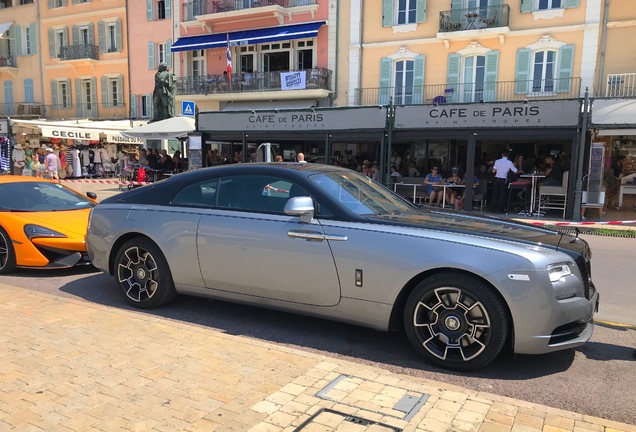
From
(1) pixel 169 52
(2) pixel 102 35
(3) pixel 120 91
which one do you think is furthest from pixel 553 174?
(2) pixel 102 35

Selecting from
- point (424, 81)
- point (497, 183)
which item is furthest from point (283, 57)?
point (497, 183)

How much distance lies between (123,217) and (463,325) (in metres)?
3.59

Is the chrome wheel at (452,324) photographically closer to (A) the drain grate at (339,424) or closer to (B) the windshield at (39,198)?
(A) the drain grate at (339,424)

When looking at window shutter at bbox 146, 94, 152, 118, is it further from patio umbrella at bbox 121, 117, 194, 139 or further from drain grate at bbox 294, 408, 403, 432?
drain grate at bbox 294, 408, 403, 432

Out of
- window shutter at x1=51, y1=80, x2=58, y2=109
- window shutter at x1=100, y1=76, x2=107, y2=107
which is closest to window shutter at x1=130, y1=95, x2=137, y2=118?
window shutter at x1=100, y1=76, x2=107, y2=107

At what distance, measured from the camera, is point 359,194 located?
4.71m

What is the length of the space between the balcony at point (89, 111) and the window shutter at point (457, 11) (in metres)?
21.0

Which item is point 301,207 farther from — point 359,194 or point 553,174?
point 553,174

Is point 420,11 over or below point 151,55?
over

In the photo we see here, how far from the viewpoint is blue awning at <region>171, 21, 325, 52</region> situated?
25006 mm

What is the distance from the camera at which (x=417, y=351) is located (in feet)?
12.9

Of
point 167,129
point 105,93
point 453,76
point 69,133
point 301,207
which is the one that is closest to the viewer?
point 301,207

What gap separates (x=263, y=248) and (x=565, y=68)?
67.5ft

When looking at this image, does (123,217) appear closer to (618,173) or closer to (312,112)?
(312,112)
